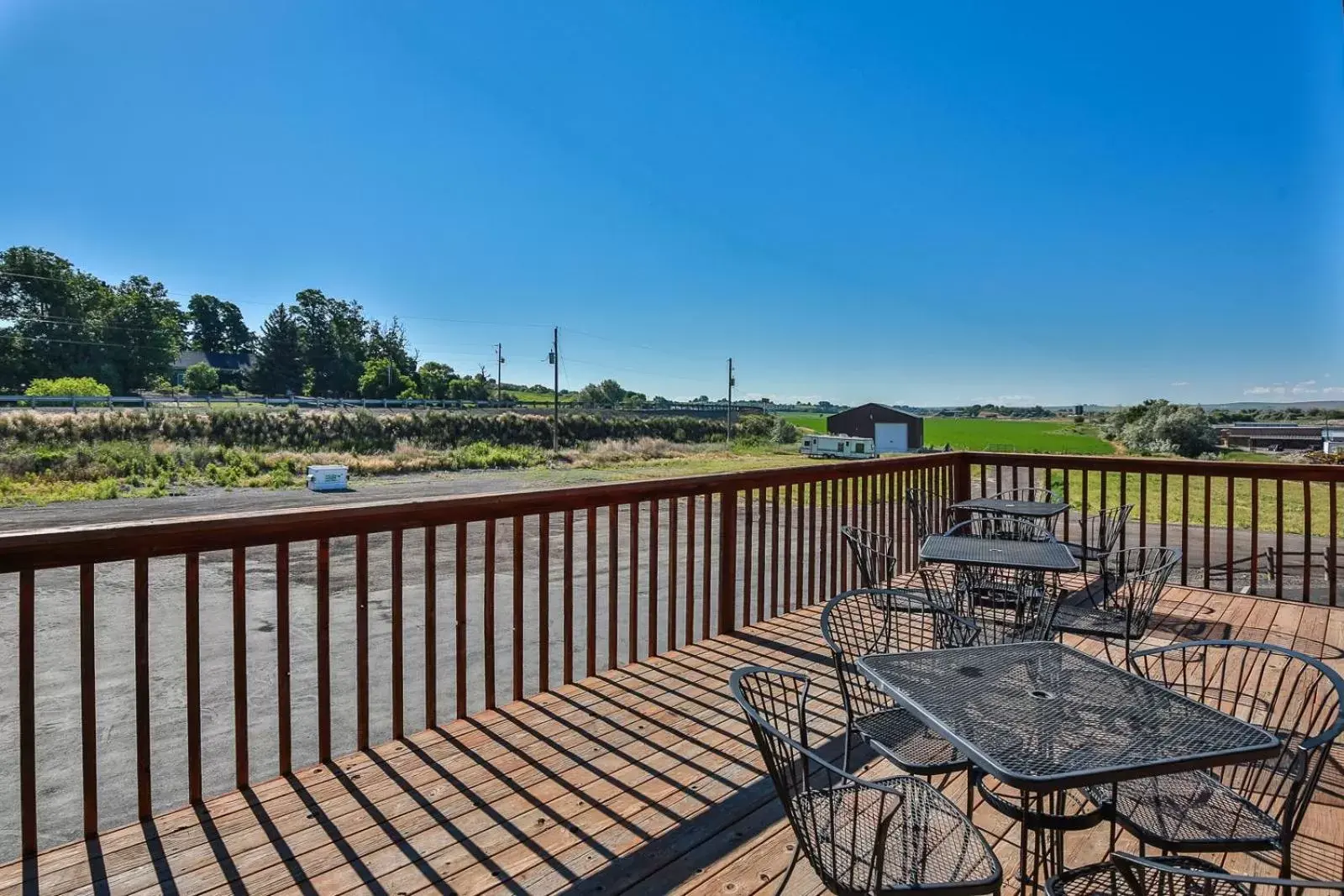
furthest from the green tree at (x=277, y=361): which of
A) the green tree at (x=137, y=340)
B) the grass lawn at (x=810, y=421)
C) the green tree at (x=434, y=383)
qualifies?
the grass lawn at (x=810, y=421)

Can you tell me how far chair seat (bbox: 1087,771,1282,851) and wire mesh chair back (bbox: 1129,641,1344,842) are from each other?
61mm

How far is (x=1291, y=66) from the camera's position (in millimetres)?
7371

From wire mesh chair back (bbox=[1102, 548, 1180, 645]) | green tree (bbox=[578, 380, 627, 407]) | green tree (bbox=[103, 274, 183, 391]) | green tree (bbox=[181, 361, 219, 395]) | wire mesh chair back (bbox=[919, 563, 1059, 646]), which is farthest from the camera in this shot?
green tree (bbox=[578, 380, 627, 407])

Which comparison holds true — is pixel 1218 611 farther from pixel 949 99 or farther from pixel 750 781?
pixel 949 99

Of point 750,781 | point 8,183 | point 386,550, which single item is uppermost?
point 8,183

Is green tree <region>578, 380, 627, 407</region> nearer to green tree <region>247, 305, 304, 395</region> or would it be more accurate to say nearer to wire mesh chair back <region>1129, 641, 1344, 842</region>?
green tree <region>247, 305, 304, 395</region>

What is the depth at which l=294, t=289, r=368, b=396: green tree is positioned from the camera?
59.1 metres

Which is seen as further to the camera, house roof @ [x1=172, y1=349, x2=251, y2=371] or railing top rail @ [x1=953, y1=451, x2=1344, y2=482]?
house roof @ [x1=172, y1=349, x2=251, y2=371]

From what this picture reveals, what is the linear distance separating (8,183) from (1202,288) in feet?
182

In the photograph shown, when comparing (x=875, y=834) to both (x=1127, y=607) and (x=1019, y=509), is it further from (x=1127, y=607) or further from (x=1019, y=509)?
(x=1019, y=509)

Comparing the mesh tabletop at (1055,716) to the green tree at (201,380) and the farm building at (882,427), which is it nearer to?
the farm building at (882,427)

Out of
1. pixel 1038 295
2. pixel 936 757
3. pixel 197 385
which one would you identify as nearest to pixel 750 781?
pixel 936 757

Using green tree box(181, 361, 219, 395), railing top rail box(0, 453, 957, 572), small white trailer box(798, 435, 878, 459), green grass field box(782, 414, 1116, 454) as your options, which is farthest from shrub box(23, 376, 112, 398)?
green grass field box(782, 414, 1116, 454)

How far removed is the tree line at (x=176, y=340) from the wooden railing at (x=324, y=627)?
158 feet
